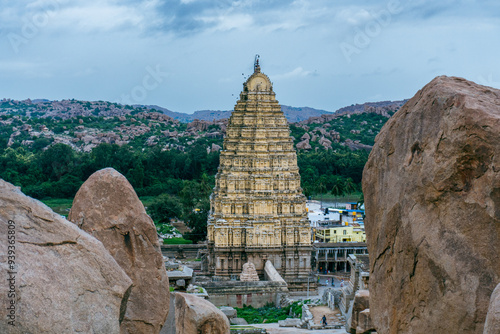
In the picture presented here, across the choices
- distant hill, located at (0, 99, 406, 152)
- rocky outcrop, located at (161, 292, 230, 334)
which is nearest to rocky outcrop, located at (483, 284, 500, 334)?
rocky outcrop, located at (161, 292, 230, 334)

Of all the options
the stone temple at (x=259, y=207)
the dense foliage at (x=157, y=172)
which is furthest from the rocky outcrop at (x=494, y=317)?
the dense foliage at (x=157, y=172)

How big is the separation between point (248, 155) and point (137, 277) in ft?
82.6

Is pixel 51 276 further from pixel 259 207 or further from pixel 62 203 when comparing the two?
pixel 62 203

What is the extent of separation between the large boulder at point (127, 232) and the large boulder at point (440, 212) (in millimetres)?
2281

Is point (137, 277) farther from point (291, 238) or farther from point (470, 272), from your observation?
point (291, 238)

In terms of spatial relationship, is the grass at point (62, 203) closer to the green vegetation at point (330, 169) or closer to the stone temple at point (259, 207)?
the green vegetation at point (330, 169)

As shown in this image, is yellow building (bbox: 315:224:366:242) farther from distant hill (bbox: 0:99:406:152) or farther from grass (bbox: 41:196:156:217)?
distant hill (bbox: 0:99:406:152)

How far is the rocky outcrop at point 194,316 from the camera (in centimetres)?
826

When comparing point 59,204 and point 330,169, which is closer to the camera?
point 59,204

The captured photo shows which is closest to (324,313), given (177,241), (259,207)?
(259,207)

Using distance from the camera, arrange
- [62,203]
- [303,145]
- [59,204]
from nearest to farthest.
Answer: [59,204]
[62,203]
[303,145]

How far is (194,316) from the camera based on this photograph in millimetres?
8523

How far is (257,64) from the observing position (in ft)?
113

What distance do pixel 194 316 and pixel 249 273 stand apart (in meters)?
20.6
